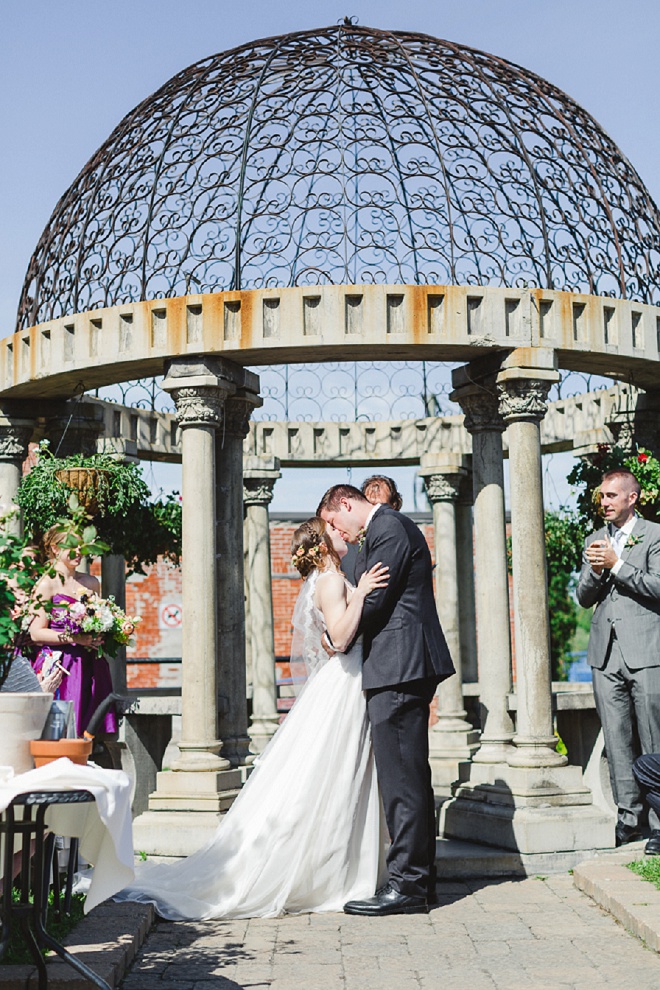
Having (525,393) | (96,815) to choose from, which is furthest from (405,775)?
(525,393)

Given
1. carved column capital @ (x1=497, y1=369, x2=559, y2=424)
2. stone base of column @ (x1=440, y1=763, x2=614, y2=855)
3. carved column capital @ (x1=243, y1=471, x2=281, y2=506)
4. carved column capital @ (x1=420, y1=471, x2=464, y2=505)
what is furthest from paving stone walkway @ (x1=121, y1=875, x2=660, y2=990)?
carved column capital @ (x1=243, y1=471, x2=281, y2=506)

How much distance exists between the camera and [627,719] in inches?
303

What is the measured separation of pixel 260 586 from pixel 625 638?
6.63 meters

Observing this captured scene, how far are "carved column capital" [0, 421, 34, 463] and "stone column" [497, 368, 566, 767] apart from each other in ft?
12.2

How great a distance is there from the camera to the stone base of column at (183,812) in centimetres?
780

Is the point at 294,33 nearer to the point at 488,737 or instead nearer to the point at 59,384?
the point at 59,384

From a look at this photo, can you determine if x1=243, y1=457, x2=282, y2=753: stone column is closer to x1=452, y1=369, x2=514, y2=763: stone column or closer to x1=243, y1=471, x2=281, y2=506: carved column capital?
x1=243, y1=471, x2=281, y2=506: carved column capital

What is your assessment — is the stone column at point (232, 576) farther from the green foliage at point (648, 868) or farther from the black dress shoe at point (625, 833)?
the green foliage at point (648, 868)

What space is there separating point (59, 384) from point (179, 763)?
2.91m

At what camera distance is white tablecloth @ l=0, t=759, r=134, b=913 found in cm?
429

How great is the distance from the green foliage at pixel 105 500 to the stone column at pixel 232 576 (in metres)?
0.86

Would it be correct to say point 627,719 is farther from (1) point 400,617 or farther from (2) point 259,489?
(2) point 259,489

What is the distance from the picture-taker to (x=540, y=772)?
26.0ft

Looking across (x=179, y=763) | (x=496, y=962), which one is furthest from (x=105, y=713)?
(x=496, y=962)
